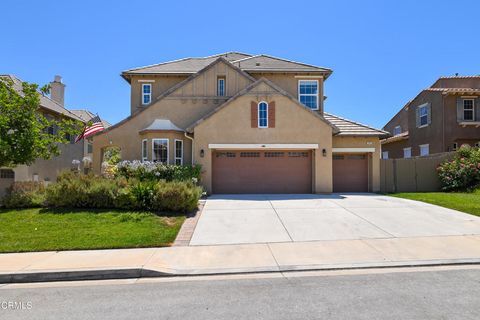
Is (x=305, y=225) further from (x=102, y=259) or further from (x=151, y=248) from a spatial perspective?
(x=102, y=259)

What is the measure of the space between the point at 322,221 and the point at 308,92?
1143 centimetres

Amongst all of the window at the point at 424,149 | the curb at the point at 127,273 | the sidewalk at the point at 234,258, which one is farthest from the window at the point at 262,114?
the window at the point at 424,149

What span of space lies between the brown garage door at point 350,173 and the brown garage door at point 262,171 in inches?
73.9

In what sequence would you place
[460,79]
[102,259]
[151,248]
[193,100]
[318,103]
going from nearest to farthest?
[102,259], [151,248], [193,100], [318,103], [460,79]

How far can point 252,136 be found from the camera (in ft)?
53.0

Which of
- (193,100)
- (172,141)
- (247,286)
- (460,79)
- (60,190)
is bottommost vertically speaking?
(247,286)

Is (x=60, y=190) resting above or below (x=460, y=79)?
below

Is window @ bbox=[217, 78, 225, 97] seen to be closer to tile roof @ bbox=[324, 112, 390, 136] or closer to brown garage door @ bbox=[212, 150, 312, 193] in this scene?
brown garage door @ bbox=[212, 150, 312, 193]

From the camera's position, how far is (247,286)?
525 centimetres

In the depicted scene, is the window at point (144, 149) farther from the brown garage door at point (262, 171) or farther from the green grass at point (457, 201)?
the green grass at point (457, 201)

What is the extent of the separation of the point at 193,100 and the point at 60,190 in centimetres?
887

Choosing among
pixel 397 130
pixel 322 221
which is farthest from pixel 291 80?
pixel 397 130

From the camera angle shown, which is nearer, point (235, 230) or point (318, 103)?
point (235, 230)

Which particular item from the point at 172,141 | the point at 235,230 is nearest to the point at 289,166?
the point at 172,141
